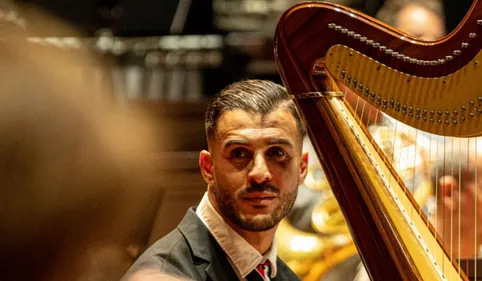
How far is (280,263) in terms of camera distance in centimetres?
149

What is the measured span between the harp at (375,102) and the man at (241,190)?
0.40 feet

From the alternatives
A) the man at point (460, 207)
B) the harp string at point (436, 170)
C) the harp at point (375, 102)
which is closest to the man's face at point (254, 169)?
the harp at point (375, 102)

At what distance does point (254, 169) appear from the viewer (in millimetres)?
1245

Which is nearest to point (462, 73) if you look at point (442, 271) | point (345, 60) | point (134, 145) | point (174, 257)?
point (345, 60)

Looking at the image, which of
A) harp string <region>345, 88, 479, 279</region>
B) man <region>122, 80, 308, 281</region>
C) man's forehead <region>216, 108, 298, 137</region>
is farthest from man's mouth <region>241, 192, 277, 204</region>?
harp string <region>345, 88, 479, 279</region>

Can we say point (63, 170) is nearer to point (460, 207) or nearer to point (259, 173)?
point (259, 173)

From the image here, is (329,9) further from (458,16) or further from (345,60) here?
(458,16)

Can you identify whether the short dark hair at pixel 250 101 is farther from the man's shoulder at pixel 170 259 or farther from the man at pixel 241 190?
the man's shoulder at pixel 170 259

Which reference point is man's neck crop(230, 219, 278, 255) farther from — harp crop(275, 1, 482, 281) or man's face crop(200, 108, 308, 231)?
harp crop(275, 1, 482, 281)

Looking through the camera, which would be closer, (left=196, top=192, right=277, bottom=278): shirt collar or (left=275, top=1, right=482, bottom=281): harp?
(left=275, top=1, right=482, bottom=281): harp

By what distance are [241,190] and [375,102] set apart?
28cm

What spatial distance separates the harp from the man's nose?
112 mm

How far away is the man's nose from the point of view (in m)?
1.24

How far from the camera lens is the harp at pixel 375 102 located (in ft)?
3.40
